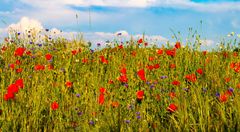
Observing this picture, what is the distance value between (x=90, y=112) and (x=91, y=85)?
1.41 m

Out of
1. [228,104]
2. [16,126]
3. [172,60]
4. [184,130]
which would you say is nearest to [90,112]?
[16,126]

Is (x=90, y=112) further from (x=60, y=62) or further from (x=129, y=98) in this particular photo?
(x=60, y=62)

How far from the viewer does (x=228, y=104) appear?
343 centimetres

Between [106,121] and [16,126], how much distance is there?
801 millimetres

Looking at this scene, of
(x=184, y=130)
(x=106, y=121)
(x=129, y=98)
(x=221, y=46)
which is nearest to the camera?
(x=184, y=130)

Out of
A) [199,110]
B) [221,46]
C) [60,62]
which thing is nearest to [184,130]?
[199,110]

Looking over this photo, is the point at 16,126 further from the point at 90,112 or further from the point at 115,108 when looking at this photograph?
the point at 115,108

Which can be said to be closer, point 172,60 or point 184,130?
point 184,130

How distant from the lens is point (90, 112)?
3.69 m

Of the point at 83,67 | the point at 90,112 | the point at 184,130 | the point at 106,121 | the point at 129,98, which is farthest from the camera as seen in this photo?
the point at 83,67

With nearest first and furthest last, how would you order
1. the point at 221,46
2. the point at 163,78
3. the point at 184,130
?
the point at 184,130 → the point at 163,78 → the point at 221,46

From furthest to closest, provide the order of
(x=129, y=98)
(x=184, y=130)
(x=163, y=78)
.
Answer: (x=163, y=78)
(x=129, y=98)
(x=184, y=130)

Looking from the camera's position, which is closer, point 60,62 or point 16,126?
point 16,126

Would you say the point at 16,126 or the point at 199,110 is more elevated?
the point at 199,110
